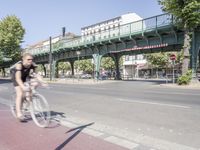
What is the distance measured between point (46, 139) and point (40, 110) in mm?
1235

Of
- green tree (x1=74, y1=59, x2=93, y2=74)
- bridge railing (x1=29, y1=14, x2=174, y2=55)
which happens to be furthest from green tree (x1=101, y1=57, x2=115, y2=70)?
bridge railing (x1=29, y1=14, x2=174, y2=55)

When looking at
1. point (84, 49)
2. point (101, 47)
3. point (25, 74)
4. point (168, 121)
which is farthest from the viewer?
point (84, 49)

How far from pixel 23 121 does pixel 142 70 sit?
251 ft

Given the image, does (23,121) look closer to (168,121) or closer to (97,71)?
(168,121)

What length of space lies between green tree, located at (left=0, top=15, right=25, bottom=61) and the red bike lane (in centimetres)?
5669

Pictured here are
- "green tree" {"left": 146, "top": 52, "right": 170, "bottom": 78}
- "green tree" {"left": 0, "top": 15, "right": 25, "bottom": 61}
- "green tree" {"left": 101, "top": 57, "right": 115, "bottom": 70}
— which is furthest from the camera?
"green tree" {"left": 101, "top": 57, "right": 115, "bottom": 70}

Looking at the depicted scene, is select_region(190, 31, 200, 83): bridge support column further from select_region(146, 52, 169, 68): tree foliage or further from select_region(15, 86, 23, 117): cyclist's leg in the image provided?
select_region(146, 52, 169, 68): tree foliage

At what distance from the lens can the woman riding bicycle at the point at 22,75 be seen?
694cm

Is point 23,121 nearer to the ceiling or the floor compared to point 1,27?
nearer to the floor

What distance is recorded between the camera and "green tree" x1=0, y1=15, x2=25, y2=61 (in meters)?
61.4

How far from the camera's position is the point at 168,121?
7.76 metres

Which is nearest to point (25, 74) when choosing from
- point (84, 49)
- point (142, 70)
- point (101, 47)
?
point (101, 47)

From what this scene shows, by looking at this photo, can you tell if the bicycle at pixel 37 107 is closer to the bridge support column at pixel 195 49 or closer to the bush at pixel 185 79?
the bush at pixel 185 79

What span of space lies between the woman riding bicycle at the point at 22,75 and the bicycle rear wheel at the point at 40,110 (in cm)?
32
